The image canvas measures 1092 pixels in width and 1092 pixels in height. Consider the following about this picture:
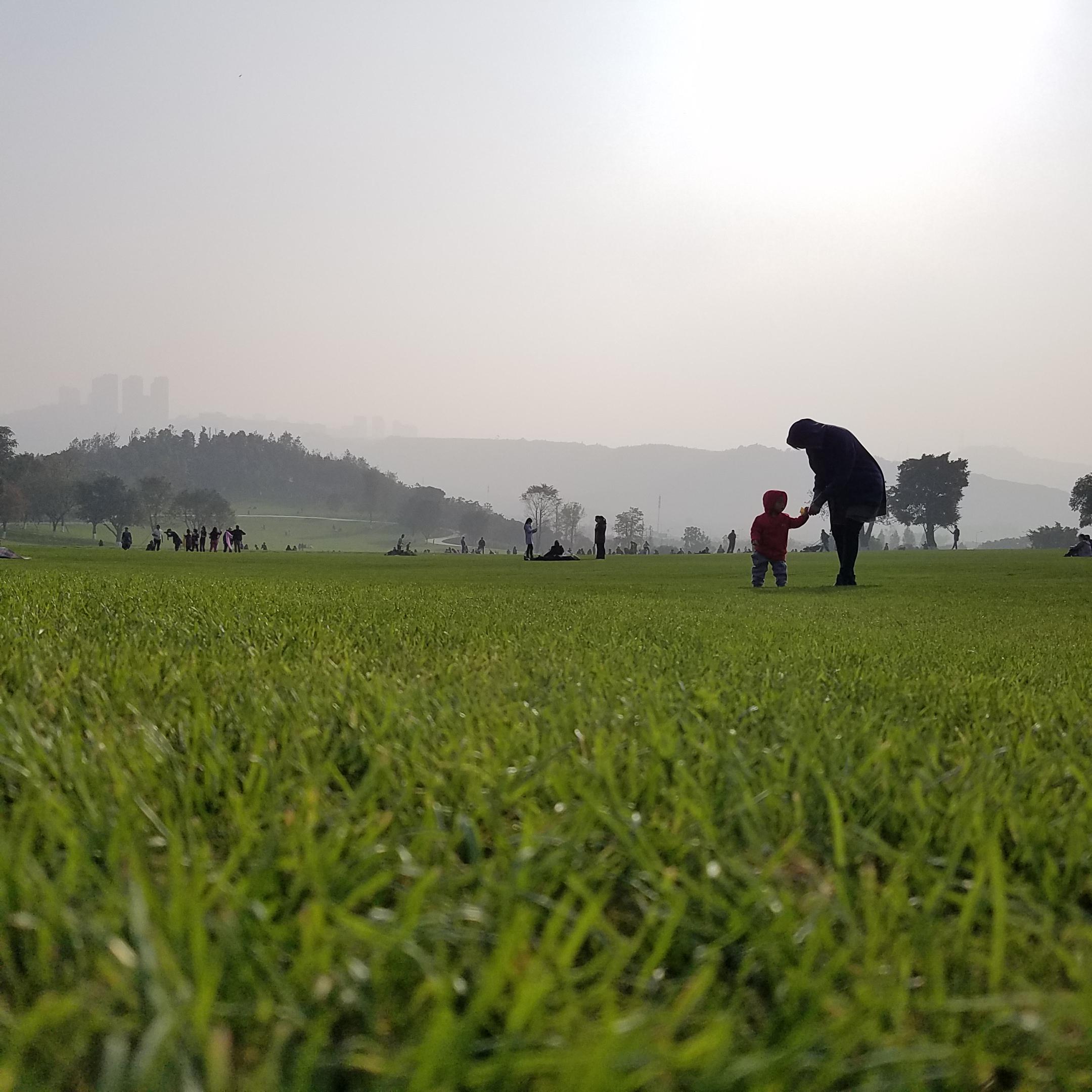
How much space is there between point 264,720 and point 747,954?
81.5 inches

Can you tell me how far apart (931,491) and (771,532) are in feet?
492

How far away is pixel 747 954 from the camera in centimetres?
154

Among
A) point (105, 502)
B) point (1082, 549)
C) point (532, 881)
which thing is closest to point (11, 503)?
point (105, 502)

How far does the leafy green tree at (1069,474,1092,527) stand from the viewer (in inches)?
4889

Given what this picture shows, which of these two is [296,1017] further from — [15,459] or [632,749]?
[15,459]

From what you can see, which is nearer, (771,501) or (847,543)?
(771,501)

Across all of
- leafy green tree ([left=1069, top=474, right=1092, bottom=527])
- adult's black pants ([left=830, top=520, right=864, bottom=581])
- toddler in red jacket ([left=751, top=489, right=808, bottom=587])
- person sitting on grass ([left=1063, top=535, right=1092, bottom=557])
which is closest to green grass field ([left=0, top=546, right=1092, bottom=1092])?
toddler in red jacket ([left=751, top=489, right=808, bottom=587])

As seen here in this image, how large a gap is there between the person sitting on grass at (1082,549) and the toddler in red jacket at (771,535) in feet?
107

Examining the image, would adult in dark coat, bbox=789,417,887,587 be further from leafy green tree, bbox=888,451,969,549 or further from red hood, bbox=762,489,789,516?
leafy green tree, bbox=888,451,969,549

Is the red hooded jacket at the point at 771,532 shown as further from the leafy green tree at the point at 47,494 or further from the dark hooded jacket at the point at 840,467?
the leafy green tree at the point at 47,494

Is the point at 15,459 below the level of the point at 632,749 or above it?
above

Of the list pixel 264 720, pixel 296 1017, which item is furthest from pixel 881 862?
pixel 264 720

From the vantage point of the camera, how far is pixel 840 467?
741 inches

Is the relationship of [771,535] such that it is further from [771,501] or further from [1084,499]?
[1084,499]
